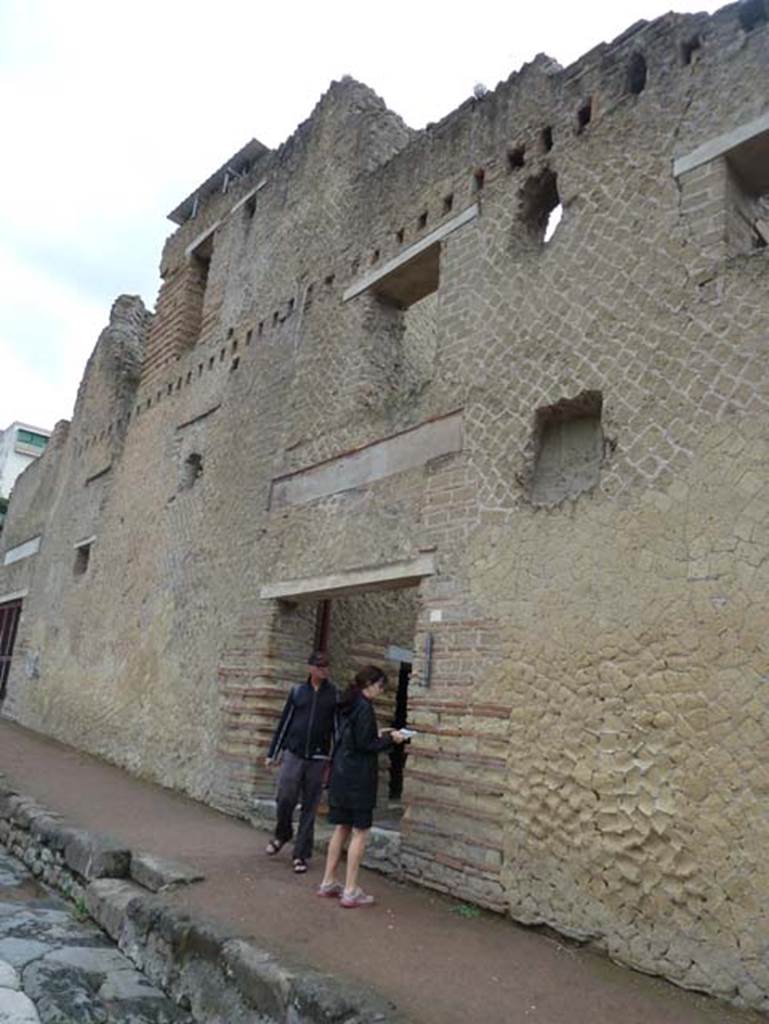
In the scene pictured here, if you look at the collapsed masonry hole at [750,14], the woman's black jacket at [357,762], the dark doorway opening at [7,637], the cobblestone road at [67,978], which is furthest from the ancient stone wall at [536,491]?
the dark doorway opening at [7,637]

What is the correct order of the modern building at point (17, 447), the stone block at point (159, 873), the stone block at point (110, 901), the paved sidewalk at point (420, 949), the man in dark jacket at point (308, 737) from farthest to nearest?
1. the modern building at point (17, 447)
2. the man in dark jacket at point (308, 737)
3. the stone block at point (159, 873)
4. the stone block at point (110, 901)
5. the paved sidewalk at point (420, 949)

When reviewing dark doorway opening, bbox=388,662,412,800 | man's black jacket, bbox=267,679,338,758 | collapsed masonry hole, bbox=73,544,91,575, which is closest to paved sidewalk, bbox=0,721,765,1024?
man's black jacket, bbox=267,679,338,758

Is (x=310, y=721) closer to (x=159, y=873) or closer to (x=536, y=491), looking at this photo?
(x=159, y=873)

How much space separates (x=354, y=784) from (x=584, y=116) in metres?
4.82

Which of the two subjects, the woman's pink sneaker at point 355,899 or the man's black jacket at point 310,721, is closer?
the woman's pink sneaker at point 355,899

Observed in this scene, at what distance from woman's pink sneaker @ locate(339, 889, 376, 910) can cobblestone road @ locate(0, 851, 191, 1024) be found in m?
1.09

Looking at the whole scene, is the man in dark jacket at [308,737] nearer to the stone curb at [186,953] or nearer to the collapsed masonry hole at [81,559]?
the stone curb at [186,953]

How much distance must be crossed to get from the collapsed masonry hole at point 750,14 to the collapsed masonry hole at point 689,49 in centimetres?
30

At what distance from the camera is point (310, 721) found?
5699 millimetres

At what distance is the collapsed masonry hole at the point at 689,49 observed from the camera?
5.20 m

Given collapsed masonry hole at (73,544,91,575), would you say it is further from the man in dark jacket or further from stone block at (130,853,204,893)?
stone block at (130,853,204,893)

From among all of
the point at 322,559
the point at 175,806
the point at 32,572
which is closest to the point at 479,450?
the point at 322,559

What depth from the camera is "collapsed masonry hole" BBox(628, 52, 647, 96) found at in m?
5.55

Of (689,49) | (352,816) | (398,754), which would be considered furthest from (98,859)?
(689,49)
